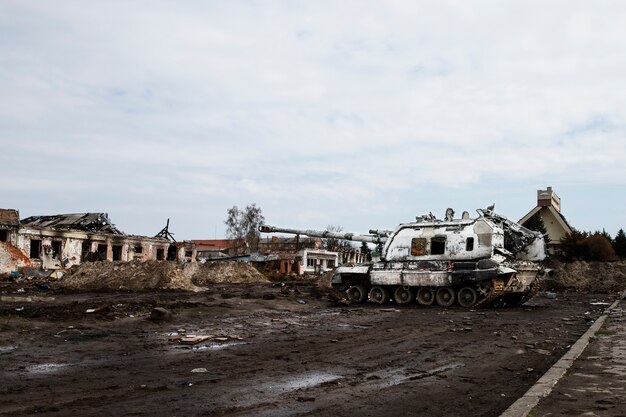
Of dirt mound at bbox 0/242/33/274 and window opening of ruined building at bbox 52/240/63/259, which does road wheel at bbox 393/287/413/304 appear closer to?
dirt mound at bbox 0/242/33/274

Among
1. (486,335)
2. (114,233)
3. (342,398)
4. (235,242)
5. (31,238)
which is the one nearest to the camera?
(342,398)

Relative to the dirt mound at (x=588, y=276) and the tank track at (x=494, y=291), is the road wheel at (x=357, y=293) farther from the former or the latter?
the dirt mound at (x=588, y=276)

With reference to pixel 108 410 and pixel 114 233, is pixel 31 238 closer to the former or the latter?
pixel 114 233

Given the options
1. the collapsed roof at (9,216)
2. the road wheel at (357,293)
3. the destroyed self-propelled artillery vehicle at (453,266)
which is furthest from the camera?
the collapsed roof at (9,216)

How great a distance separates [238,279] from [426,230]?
18.8 metres

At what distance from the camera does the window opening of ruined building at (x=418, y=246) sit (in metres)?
22.7

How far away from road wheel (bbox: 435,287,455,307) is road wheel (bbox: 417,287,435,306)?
0.20m

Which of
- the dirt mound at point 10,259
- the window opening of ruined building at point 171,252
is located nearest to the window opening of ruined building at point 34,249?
the dirt mound at point 10,259

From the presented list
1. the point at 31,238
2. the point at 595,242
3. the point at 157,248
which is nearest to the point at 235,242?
the point at 157,248

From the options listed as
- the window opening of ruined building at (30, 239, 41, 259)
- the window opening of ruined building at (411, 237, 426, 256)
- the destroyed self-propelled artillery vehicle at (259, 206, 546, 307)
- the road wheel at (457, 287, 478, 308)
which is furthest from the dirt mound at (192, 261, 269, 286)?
the road wheel at (457, 287, 478, 308)

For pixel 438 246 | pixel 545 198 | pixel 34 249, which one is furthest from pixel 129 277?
pixel 545 198

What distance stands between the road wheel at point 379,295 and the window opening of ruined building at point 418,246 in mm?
1727

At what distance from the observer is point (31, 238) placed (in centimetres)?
4297

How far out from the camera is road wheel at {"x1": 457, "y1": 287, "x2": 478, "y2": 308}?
68.0 feet
